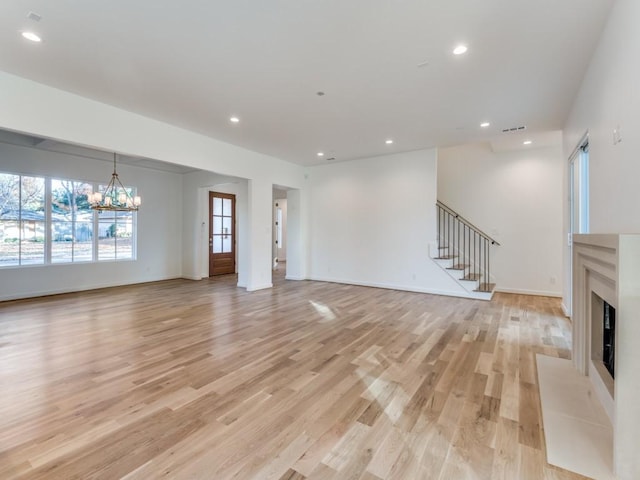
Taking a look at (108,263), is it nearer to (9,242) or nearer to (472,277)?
(9,242)

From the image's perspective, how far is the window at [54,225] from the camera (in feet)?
19.1

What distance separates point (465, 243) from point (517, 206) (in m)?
1.30

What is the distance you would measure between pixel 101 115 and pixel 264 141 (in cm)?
264

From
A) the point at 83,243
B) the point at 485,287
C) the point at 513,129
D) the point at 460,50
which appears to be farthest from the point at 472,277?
the point at 83,243

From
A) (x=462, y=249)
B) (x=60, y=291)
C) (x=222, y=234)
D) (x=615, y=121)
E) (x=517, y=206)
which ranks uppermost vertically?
(x=615, y=121)

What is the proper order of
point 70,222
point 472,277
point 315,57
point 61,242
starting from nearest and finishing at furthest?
point 315,57, point 472,277, point 61,242, point 70,222

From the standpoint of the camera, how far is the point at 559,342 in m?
3.59

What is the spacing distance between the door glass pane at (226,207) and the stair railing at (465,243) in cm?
617

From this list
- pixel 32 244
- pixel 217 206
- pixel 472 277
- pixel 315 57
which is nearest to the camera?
pixel 315 57

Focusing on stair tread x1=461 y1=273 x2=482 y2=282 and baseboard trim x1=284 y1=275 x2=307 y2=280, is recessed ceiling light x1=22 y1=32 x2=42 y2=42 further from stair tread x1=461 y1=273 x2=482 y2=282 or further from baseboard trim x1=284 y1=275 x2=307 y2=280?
stair tread x1=461 y1=273 x2=482 y2=282

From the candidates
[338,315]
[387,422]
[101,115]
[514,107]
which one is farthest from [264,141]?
[387,422]

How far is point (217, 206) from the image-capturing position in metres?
9.05

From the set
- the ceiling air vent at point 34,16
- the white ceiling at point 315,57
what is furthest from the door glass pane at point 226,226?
the ceiling air vent at point 34,16

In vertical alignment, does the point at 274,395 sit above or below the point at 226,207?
below
